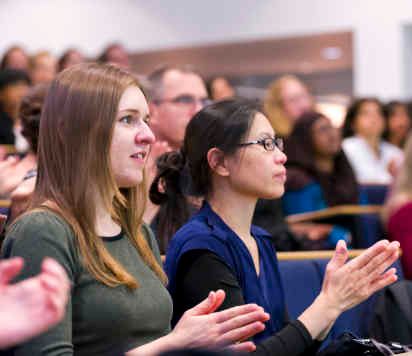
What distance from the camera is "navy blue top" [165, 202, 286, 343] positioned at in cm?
229

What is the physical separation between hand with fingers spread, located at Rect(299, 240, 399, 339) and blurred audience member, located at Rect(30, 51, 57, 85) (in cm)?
493

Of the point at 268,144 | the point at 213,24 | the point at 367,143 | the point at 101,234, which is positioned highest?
the point at 213,24

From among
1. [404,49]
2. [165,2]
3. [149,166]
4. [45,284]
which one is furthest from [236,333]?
[165,2]

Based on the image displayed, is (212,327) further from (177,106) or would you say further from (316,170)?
(316,170)

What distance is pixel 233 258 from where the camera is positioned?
232cm

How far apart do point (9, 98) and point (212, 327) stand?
4312 mm

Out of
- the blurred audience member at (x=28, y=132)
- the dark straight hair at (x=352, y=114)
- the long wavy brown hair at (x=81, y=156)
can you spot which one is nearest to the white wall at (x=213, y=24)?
the dark straight hair at (x=352, y=114)

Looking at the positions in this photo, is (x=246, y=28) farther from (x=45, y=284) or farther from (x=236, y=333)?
(x=45, y=284)

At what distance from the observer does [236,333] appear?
1.77 meters

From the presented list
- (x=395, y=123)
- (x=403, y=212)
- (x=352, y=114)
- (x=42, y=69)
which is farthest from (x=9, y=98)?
(x=395, y=123)

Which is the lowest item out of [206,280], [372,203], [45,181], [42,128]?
[372,203]

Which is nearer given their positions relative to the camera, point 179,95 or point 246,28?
Result: point 179,95

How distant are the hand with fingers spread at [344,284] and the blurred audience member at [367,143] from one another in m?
4.22

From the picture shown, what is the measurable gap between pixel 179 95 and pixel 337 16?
5.53 metres
